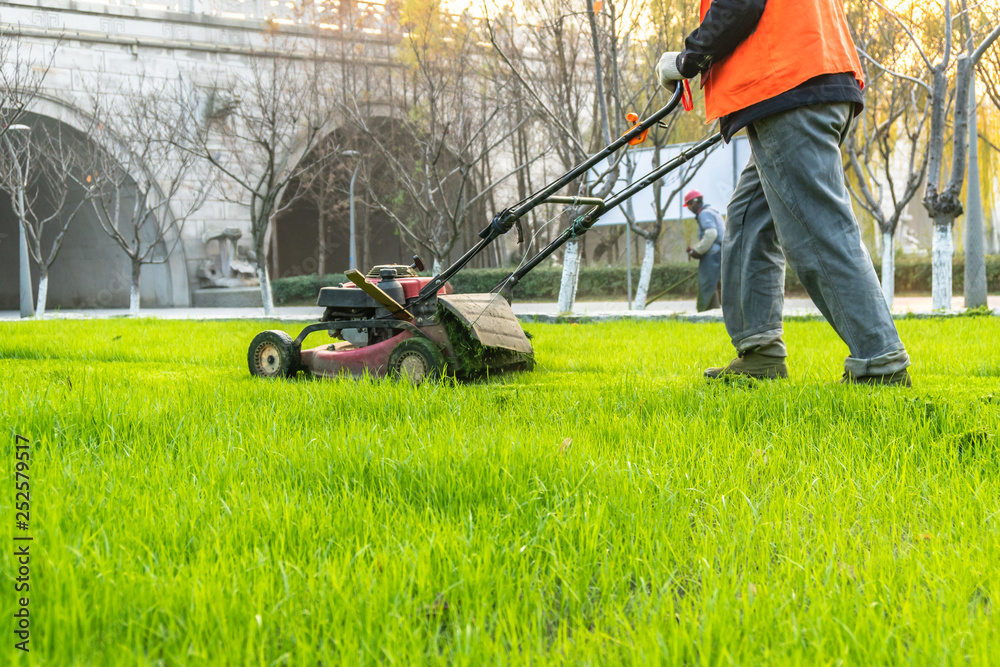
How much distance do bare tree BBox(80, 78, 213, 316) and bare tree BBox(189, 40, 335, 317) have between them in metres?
0.77

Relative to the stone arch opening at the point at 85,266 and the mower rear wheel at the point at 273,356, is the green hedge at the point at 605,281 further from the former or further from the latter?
the mower rear wheel at the point at 273,356

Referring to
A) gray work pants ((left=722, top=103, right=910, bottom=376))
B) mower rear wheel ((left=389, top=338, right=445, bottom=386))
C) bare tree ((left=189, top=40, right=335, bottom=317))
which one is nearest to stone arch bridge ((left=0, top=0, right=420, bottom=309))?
bare tree ((left=189, top=40, right=335, bottom=317))

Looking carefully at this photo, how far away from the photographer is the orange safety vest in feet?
9.60

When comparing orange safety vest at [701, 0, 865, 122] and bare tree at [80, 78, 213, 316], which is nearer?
orange safety vest at [701, 0, 865, 122]

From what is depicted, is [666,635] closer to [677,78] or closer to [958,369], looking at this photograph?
[677,78]

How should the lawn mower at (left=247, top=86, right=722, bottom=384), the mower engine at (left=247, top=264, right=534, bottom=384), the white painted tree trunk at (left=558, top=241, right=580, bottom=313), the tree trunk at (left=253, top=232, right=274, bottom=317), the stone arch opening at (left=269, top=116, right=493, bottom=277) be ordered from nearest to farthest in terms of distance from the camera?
the lawn mower at (left=247, top=86, right=722, bottom=384) < the mower engine at (left=247, top=264, right=534, bottom=384) < the white painted tree trunk at (left=558, top=241, right=580, bottom=313) < the tree trunk at (left=253, top=232, right=274, bottom=317) < the stone arch opening at (left=269, top=116, right=493, bottom=277)

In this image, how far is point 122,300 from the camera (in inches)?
1030

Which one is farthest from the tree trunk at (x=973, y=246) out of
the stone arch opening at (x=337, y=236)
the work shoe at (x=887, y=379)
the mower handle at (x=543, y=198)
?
the stone arch opening at (x=337, y=236)

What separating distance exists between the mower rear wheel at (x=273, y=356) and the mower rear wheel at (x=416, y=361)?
739 mm

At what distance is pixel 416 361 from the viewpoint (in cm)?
378

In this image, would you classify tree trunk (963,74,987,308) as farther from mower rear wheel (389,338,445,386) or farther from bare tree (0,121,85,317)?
bare tree (0,121,85,317)

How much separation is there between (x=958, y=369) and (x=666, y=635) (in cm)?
337

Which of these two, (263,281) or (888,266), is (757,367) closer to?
(888,266)

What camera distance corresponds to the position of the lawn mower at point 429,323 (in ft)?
12.0
